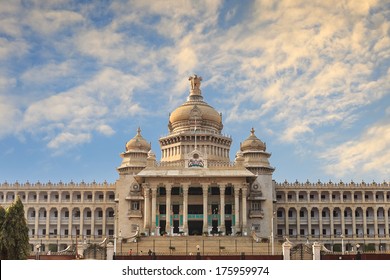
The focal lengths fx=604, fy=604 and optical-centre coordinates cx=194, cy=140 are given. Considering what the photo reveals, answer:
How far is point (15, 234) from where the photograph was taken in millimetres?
42250

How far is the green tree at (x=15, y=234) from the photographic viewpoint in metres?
41.9

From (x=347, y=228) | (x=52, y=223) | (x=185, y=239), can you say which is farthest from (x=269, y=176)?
(x=52, y=223)

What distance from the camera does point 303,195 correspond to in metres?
95.7

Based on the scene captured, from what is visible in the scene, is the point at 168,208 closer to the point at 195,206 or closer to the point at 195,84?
the point at 195,206

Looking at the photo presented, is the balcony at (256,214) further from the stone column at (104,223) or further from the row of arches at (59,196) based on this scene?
the stone column at (104,223)

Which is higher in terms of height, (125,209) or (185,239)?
(125,209)

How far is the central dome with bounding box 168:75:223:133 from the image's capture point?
93750 millimetres

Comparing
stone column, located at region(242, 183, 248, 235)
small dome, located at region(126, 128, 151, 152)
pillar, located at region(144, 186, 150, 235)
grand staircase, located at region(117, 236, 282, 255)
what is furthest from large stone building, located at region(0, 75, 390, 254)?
grand staircase, located at region(117, 236, 282, 255)

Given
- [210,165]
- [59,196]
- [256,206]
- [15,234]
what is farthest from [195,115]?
[15,234]

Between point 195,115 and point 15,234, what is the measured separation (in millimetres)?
53742
